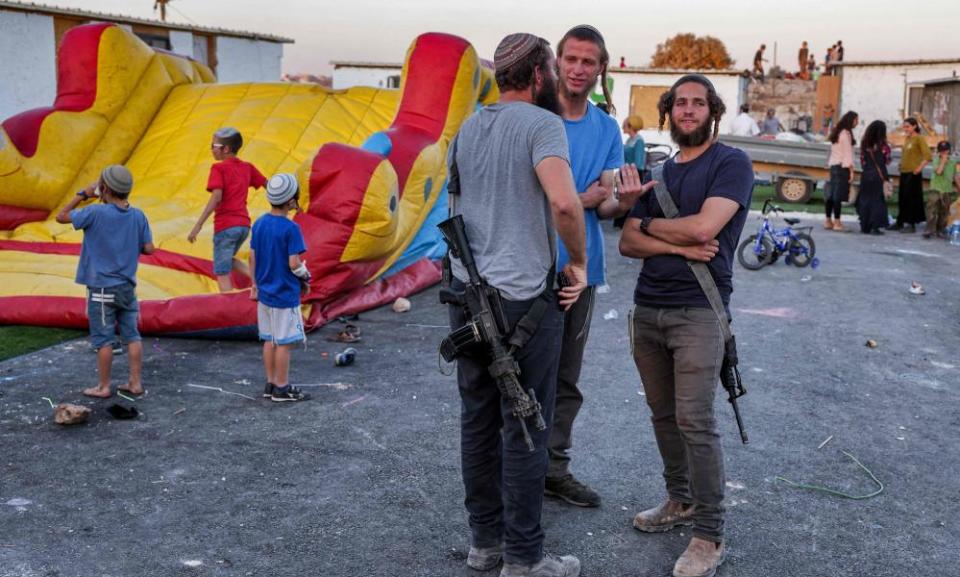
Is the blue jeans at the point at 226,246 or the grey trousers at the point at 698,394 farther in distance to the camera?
the blue jeans at the point at 226,246

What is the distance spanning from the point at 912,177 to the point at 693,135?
13.0m

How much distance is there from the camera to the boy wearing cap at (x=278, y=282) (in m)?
5.80

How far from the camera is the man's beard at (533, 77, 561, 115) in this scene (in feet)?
11.2

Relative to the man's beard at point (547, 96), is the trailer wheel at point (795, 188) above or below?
below

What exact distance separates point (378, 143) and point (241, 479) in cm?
459

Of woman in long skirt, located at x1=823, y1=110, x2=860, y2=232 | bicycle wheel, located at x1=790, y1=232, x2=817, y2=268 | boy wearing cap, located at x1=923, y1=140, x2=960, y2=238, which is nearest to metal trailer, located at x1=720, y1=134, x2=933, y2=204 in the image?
woman in long skirt, located at x1=823, y1=110, x2=860, y2=232

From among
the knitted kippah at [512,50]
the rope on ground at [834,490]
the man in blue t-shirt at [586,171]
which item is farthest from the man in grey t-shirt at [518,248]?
Answer: the rope on ground at [834,490]

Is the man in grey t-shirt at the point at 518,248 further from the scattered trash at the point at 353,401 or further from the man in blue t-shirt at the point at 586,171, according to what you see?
the scattered trash at the point at 353,401

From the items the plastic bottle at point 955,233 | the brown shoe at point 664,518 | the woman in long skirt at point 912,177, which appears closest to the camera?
the brown shoe at point 664,518

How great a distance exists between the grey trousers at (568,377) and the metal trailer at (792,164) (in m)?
16.0

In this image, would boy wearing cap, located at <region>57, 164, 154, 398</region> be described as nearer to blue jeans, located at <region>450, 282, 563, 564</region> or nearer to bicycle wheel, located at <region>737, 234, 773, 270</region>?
blue jeans, located at <region>450, 282, 563, 564</region>

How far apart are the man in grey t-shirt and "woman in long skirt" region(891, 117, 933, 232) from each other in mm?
13350

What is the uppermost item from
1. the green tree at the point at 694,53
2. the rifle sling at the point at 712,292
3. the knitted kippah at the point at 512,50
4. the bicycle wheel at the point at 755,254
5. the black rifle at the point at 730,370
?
the green tree at the point at 694,53

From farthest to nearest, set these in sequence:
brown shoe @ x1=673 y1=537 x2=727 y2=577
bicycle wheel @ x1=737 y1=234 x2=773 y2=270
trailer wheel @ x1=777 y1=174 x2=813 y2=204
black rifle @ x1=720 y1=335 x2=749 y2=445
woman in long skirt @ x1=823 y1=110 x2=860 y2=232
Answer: trailer wheel @ x1=777 y1=174 x2=813 y2=204 → woman in long skirt @ x1=823 y1=110 x2=860 y2=232 → bicycle wheel @ x1=737 y1=234 x2=773 y2=270 → black rifle @ x1=720 y1=335 x2=749 y2=445 → brown shoe @ x1=673 y1=537 x2=727 y2=577
